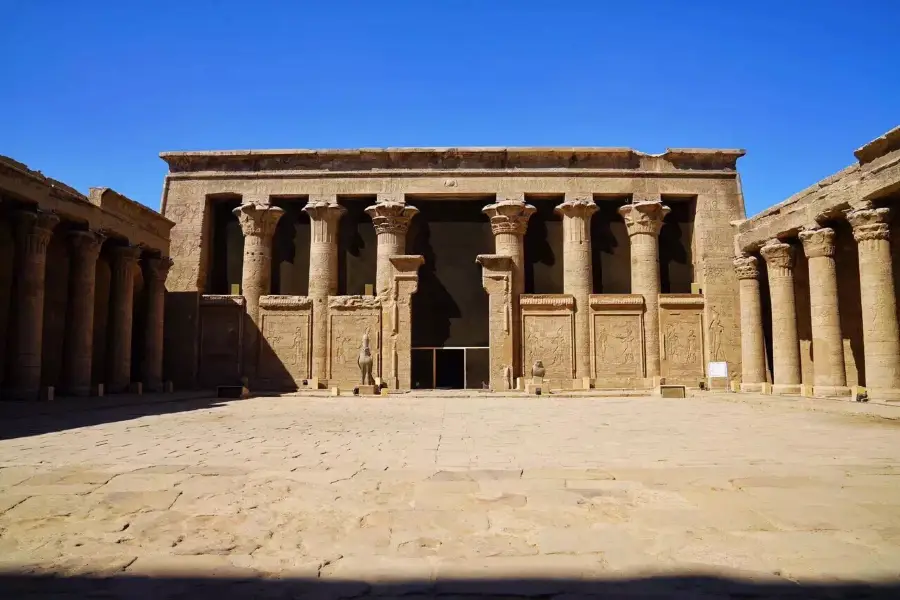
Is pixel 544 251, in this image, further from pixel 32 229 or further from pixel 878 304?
pixel 32 229

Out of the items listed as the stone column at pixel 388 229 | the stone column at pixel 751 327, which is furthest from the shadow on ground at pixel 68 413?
the stone column at pixel 751 327

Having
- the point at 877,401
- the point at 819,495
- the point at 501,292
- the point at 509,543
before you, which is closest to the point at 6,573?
the point at 509,543

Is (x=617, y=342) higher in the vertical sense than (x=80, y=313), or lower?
lower

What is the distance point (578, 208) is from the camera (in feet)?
80.8

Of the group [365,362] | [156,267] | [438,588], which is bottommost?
[438,588]

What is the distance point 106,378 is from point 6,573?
18.3 m

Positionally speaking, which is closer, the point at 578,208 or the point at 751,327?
the point at 751,327

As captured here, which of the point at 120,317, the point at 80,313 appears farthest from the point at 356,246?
the point at 80,313

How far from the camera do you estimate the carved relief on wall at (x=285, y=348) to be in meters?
24.3

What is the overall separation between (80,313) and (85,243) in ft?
6.78

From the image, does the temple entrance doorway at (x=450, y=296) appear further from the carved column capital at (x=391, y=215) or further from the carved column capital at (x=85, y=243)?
the carved column capital at (x=85, y=243)

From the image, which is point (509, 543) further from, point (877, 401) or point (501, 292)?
point (501, 292)

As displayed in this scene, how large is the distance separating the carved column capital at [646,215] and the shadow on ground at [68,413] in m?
18.6

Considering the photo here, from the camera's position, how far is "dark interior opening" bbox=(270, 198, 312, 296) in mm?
26375
